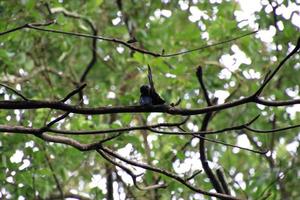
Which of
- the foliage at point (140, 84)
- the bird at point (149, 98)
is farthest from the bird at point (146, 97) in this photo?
the foliage at point (140, 84)

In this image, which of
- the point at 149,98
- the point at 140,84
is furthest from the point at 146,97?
the point at 140,84

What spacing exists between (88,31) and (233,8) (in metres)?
1.32

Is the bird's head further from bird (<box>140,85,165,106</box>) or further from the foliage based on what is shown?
the foliage

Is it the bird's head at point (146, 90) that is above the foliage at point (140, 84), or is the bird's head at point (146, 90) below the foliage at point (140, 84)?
below

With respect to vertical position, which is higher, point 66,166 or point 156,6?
point 156,6

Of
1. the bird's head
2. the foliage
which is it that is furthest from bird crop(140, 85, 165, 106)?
the foliage

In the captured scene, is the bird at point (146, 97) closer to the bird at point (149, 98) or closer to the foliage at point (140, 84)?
the bird at point (149, 98)

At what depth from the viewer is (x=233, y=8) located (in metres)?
5.75

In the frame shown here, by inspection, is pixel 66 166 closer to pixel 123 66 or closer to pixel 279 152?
pixel 123 66

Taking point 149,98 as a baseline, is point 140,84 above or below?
above

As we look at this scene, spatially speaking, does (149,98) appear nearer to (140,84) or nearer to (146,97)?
(146,97)

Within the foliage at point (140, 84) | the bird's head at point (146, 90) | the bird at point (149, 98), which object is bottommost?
the bird at point (149, 98)

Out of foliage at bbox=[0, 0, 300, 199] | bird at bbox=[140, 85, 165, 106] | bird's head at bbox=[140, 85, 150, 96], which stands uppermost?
foliage at bbox=[0, 0, 300, 199]

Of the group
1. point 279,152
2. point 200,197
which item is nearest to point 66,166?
point 200,197
